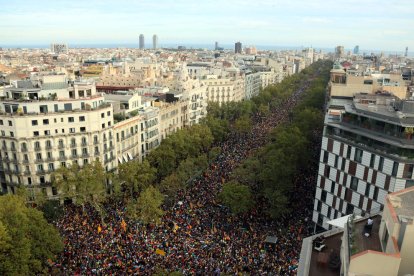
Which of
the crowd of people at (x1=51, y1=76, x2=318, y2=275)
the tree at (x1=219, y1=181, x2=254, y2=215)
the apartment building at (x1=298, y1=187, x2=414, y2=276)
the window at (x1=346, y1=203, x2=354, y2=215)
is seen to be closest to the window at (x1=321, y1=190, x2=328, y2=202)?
the window at (x1=346, y1=203, x2=354, y2=215)

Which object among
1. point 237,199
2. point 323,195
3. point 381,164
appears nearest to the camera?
point 381,164

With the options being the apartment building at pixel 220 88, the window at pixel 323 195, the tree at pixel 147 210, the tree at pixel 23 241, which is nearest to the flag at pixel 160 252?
the tree at pixel 147 210

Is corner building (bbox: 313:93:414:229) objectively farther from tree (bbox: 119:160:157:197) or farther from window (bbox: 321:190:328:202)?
tree (bbox: 119:160:157:197)

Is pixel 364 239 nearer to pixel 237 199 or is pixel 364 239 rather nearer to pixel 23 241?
pixel 237 199

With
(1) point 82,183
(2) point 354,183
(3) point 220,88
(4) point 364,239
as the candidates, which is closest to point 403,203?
(4) point 364,239

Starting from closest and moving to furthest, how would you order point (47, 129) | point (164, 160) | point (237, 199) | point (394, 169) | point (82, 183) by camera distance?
point (394, 169) < point (237, 199) < point (82, 183) < point (47, 129) < point (164, 160)
